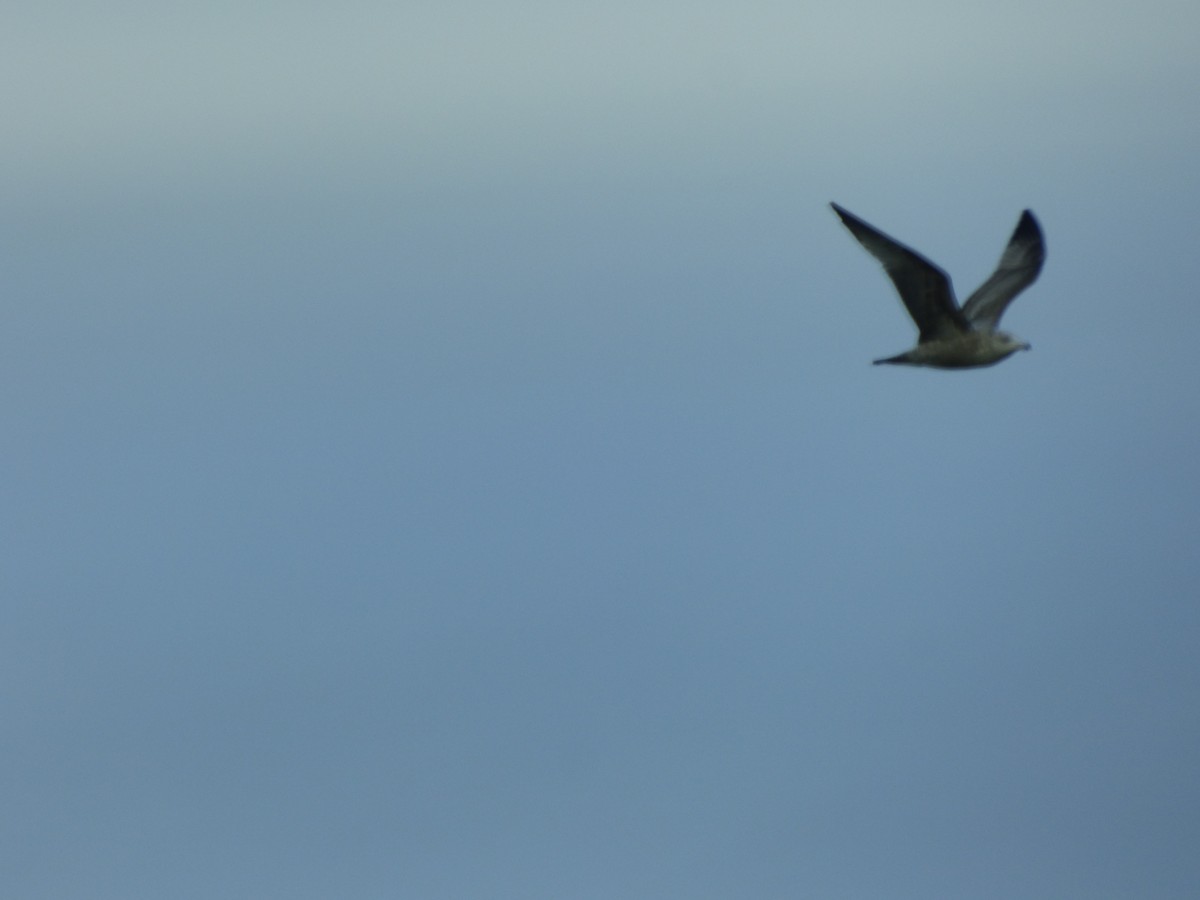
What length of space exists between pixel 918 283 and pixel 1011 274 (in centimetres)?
363

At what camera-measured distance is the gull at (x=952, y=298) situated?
2467cm

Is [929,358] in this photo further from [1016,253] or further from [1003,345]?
[1016,253]

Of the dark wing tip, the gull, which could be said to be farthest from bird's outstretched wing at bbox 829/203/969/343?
the dark wing tip

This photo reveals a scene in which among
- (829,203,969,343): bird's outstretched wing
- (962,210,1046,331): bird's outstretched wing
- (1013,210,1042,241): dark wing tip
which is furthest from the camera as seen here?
(1013,210,1042,241): dark wing tip

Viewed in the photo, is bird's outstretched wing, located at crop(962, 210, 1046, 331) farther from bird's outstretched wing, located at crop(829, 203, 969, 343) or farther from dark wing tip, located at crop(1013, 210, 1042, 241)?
bird's outstretched wing, located at crop(829, 203, 969, 343)

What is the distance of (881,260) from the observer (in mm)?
24891

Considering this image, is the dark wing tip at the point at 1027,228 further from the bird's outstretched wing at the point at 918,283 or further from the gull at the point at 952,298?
the bird's outstretched wing at the point at 918,283

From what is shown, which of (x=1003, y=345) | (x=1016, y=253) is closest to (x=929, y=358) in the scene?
(x=1003, y=345)

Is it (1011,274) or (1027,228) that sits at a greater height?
(1027,228)

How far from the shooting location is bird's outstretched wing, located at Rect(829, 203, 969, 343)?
24516 mm

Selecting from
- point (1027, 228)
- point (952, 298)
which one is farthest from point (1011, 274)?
point (952, 298)

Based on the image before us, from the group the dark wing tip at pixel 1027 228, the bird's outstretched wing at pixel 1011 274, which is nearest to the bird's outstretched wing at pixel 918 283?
the bird's outstretched wing at pixel 1011 274

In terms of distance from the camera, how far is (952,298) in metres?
25.0

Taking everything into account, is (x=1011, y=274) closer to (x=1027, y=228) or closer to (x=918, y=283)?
(x=1027, y=228)
